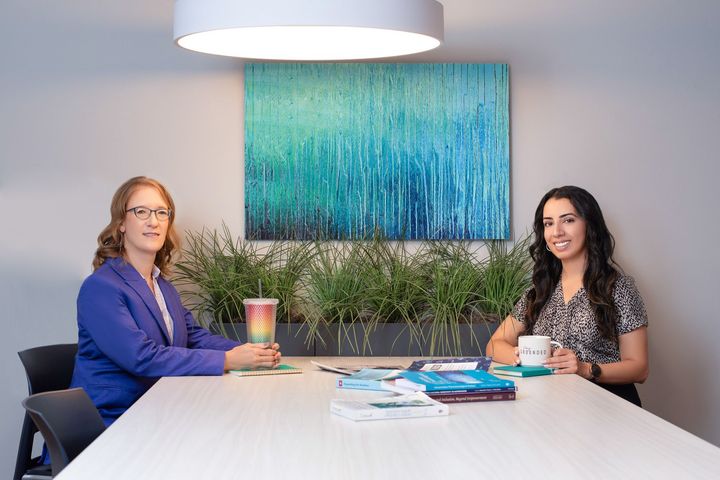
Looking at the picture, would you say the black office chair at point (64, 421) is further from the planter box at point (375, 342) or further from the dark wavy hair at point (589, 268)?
the dark wavy hair at point (589, 268)

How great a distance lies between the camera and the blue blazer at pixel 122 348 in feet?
10.2

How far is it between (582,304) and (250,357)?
1409 mm

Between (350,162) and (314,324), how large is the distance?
879mm

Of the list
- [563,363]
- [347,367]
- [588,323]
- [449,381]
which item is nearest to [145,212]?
[347,367]

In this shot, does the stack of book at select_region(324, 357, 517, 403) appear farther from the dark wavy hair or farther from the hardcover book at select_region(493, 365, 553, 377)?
the dark wavy hair

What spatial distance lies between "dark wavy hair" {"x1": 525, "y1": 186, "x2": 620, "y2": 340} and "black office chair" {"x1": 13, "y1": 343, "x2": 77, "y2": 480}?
6.24ft

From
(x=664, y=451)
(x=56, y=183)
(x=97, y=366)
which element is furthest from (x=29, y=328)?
(x=664, y=451)

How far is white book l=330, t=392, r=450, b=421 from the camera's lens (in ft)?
7.20

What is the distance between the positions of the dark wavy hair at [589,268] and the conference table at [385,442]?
3.25ft

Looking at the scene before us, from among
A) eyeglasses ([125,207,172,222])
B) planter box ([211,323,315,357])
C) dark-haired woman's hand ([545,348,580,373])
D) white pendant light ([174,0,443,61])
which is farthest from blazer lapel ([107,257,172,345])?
dark-haired woman's hand ([545,348,580,373])

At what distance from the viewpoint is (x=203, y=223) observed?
4.45m

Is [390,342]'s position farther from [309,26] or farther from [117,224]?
[309,26]

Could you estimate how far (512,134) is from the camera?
178 inches

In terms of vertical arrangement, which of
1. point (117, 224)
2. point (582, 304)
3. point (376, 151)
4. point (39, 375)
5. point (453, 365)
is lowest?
point (39, 375)
